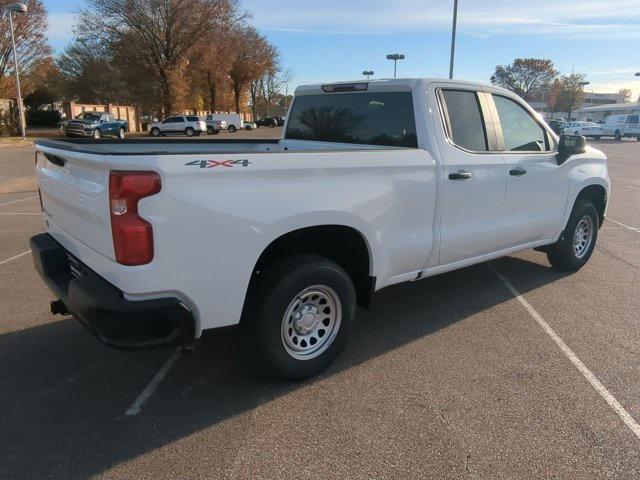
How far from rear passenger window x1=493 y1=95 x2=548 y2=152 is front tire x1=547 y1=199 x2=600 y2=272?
1.07 metres

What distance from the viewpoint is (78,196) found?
10.5 feet

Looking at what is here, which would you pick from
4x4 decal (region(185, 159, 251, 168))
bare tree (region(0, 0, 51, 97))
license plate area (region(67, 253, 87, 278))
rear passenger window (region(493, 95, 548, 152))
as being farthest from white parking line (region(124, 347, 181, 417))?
bare tree (region(0, 0, 51, 97))

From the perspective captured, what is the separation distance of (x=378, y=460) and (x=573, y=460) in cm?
106

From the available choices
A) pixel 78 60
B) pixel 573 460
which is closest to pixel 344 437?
pixel 573 460

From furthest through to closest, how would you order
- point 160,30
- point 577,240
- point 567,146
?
point 160,30, point 577,240, point 567,146

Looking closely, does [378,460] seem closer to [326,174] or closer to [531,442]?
[531,442]

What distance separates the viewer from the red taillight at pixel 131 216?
2721 mm

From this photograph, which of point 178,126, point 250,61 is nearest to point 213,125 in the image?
point 178,126

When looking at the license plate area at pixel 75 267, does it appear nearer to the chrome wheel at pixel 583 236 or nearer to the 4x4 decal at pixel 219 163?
the 4x4 decal at pixel 219 163

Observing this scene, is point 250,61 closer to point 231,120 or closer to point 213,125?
point 231,120

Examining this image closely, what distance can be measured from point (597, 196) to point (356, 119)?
3392 mm

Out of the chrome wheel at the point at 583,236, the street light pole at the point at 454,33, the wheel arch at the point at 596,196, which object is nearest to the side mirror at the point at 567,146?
the wheel arch at the point at 596,196

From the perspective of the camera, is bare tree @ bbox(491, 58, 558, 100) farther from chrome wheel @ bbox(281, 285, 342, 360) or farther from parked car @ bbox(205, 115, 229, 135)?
chrome wheel @ bbox(281, 285, 342, 360)

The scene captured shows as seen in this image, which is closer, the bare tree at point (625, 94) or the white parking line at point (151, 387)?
the white parking line at point (151, 387)
